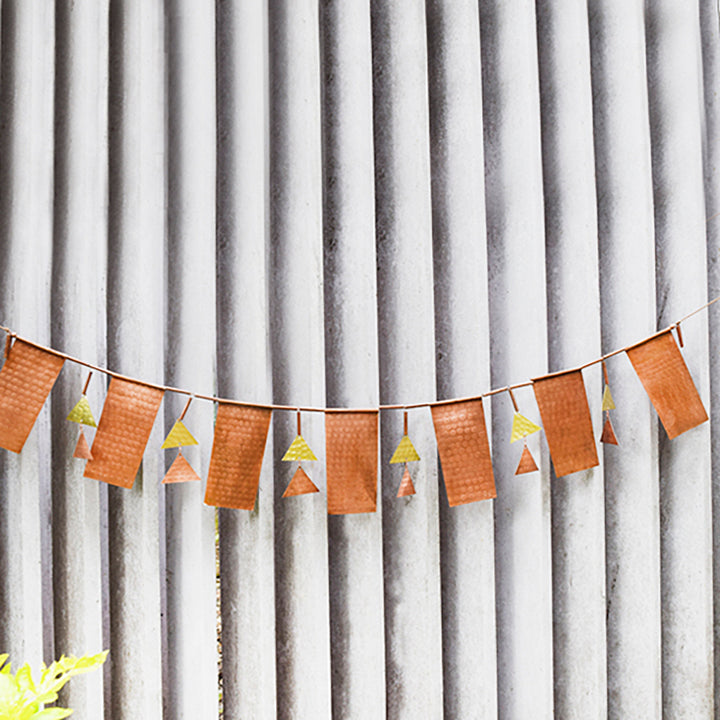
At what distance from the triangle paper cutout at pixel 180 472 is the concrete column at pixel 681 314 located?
832 mm

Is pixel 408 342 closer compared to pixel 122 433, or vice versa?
pixel 122 433

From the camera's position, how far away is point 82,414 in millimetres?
915

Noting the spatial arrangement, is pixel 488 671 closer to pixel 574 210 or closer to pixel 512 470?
pixel 512 470

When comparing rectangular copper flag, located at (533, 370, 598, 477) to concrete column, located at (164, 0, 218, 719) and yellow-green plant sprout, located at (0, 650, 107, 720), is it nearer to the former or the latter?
concrete column, located at (164, 0, 218, 719)

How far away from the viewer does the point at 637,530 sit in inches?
41.9

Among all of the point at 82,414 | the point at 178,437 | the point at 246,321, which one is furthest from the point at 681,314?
the point at 82,414

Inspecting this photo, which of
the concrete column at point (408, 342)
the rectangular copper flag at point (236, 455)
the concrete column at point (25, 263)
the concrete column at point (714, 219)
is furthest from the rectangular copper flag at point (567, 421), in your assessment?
the concrete column at point (25, 263)

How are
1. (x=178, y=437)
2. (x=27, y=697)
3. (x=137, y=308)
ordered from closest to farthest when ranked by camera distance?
1. (x=27, y=697)
2. (x=178, y=437)
3. (x=137, y=308)

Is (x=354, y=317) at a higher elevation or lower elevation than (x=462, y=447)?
higher

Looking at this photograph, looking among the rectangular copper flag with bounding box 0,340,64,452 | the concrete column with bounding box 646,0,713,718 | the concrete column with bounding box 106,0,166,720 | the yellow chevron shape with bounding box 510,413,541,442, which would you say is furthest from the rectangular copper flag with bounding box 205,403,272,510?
the concrete column with bounding box 646,0,713,718

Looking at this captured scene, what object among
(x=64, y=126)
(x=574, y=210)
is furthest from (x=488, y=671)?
(x=64, y=126)

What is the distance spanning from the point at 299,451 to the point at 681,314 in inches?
28.7

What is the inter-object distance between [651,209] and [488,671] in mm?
871

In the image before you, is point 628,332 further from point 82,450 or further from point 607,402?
point 82,450
